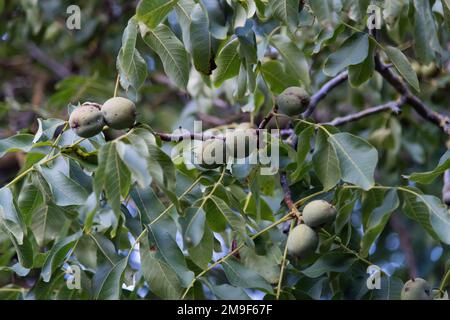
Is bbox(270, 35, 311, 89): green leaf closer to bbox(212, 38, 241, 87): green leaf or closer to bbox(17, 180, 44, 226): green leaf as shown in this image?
bbox(212, 38, 241, 87): green leaf

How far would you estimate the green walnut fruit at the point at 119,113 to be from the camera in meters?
1.43

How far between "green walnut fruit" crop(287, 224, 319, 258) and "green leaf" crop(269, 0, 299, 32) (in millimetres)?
401

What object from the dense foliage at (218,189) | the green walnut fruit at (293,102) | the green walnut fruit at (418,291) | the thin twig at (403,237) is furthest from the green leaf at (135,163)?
the thin twig at (403,237)

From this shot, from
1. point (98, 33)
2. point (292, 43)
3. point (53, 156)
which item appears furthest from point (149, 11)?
point (98, 33)

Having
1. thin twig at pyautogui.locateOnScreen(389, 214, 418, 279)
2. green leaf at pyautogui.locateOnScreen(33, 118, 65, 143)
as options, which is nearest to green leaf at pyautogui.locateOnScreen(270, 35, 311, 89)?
green leaf at pyautogui.locateOnScreen(33, 118, 65, 143)

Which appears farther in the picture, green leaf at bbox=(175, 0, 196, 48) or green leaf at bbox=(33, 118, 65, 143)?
green leaf at bbox=(33, 118, 65, 143)

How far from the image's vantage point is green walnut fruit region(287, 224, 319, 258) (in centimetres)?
149

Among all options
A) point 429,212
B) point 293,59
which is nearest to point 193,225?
point 429,212

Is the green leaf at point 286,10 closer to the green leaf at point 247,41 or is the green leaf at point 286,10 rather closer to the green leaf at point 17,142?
the green leaf at point 247,41

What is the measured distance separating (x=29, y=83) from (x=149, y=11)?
314cm

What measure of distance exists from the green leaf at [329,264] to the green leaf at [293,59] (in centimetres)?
43

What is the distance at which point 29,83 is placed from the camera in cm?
442

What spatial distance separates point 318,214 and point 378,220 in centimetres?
14

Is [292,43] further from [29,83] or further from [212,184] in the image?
[29,83]
